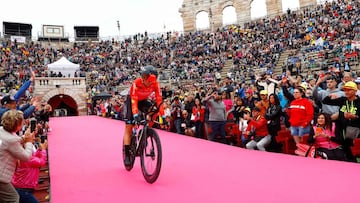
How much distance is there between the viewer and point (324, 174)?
451 cm

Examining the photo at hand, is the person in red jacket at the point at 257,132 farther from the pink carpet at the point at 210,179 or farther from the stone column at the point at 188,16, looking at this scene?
the stone column at the point at 188,16

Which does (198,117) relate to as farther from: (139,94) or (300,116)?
(139,94)

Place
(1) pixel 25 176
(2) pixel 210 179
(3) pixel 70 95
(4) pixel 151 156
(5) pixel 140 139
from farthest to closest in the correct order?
1. (3) pixel 70 95
2. (5) pixel 140 139
3. (2) pixel 210 179
4. (4) pixel 151 156
5. (1) pixel 25 176

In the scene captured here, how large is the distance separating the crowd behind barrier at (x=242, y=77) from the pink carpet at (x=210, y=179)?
705 mm

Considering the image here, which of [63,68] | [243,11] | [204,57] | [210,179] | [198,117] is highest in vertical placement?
[243,11]

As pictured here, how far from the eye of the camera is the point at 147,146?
442 centimetres

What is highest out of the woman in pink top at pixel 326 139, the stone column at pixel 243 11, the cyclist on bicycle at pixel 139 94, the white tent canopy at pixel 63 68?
the stone column at pixel 243 11

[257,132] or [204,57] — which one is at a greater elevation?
[204,57]

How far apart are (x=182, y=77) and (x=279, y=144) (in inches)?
772

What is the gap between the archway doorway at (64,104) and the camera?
28.7 meters

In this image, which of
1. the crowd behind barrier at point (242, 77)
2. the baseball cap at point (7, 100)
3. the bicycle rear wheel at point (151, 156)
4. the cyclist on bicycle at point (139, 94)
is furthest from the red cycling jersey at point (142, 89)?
the baseball cap at point (7, 100)

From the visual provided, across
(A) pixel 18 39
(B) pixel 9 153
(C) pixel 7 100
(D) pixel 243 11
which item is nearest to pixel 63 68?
(A) pixel 18 39

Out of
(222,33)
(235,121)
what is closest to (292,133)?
(235,121)

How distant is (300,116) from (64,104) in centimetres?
2829
